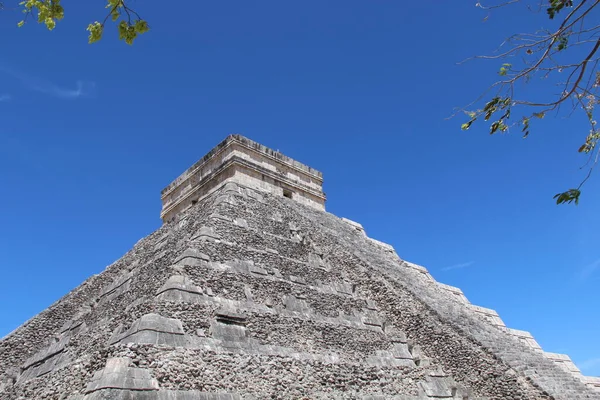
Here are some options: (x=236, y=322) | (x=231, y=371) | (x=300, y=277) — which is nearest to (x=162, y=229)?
(x=300, y=277)

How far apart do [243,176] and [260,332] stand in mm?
6016

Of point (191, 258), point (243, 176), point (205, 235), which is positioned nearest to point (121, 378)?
point (191, 258)

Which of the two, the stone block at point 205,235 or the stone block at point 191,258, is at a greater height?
the stone block at point 205,235

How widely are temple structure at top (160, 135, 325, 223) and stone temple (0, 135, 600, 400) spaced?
3.57ft

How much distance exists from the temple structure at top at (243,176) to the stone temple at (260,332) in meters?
1.09

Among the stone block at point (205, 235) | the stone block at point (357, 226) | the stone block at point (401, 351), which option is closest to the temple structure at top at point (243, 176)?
the stone block at point (357, 226)

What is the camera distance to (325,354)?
7152 mm

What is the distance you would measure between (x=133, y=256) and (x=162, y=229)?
1.19 m

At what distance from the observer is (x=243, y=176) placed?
12102 millimetres

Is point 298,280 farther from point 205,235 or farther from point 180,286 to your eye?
point 180,286

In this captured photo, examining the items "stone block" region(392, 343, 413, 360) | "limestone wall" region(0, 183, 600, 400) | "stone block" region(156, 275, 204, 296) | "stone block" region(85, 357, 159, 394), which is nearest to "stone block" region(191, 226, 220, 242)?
"limestone wall" region(0, 183, 600, 400)

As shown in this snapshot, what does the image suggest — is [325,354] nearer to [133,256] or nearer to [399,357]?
[399,357]

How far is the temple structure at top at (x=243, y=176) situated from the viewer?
12.2 meters

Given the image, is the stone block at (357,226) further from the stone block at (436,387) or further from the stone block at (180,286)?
the stone block at (180,286)
